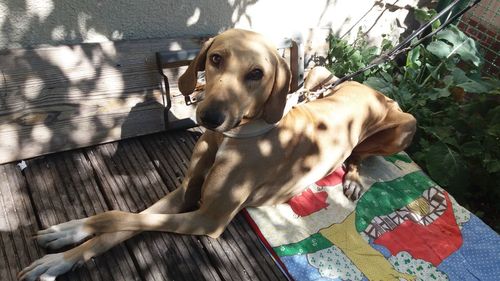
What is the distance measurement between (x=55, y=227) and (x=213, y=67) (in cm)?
136

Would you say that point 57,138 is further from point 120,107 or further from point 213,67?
point 213,67

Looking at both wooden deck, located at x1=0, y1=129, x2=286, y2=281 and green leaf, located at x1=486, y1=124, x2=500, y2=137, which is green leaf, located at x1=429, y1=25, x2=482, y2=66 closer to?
green leaf, located at x1=486, y1=124, x2=500, y2=137

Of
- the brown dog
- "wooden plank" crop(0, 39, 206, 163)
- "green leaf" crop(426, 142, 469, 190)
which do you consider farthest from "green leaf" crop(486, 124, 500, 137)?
"wooden plank" crop(0, 39, 206, 163)

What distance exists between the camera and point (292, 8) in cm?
370

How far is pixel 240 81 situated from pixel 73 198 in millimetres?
1507

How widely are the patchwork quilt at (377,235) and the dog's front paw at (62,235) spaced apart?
3.73ft

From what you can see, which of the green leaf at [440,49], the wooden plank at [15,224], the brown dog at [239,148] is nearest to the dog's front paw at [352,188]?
the brown dog at [239,148]

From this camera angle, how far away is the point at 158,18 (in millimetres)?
3014

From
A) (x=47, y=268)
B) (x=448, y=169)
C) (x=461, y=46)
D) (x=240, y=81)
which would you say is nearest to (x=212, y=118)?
(x=240, y=81)

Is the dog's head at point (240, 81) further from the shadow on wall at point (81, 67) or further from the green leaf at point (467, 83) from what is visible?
the green leaf at point (467, 83)

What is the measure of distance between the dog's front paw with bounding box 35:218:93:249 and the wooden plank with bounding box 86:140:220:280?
0.31m

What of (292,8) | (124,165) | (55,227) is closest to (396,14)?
(292,8)

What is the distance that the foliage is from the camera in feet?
12.2

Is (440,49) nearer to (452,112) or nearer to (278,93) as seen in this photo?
(452,112)
